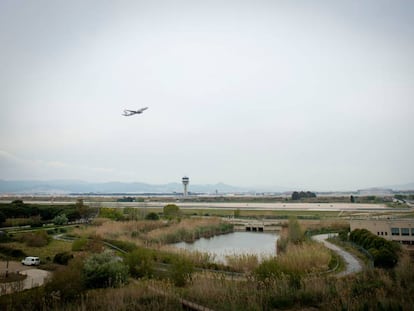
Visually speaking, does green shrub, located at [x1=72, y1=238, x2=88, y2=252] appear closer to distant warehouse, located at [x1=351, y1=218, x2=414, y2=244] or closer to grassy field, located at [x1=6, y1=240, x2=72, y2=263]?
grassy field, located at [x1=6, y1=240, x2=72, y2=263]

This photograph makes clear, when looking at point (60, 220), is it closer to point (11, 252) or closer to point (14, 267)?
point (11, 252)

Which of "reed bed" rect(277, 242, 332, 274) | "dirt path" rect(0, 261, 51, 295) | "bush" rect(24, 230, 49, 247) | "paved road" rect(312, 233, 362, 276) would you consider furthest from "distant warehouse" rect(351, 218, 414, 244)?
"bush" rect(24, 230, 49, 247)

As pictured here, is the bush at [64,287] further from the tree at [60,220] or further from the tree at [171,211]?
the tree at [171,211]

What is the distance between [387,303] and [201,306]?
5.17 m

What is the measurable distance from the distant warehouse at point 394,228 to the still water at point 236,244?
849 cm

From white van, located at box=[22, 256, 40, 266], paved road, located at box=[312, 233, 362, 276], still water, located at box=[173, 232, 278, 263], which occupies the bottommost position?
still water, located at box=[173, 232, 278, 263]

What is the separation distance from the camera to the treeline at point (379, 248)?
1828cm

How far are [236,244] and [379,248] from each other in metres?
12.8

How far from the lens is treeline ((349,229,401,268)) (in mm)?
18281

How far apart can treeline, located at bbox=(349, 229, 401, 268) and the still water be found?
6.56 meters

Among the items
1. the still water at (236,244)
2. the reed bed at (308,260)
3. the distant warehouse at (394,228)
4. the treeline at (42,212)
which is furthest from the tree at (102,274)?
the treeline at (42,212)

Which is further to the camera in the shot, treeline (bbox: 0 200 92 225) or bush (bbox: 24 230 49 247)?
treeline (bbox: 0 200 92 225)

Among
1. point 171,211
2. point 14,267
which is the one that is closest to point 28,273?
point 14,267

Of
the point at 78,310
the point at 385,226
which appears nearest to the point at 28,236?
the point at 78,310
